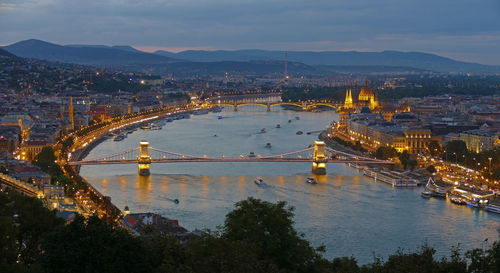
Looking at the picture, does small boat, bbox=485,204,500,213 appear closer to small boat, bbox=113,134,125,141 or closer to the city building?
the city building

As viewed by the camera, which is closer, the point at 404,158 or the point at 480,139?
the point at 404,158

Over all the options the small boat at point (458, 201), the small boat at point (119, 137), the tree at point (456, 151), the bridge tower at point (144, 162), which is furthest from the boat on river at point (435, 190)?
the small boat at point (119, 137)

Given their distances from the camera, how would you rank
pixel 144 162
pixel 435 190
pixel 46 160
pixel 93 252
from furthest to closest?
pixel 144 162 → pixel 46 160 → pixel 435 190 → pixel 93 252

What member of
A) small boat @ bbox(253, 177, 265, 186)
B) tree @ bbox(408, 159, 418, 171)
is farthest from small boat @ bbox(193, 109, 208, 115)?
small boat @ bbox(253, 177, 265, 186)

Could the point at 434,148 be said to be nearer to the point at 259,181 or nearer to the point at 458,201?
the point at 458,201

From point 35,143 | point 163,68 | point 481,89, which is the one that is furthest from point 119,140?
point 163,68

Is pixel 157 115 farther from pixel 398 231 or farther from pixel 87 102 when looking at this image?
pixel 398 231

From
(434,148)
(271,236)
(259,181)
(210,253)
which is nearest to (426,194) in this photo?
(259,181)

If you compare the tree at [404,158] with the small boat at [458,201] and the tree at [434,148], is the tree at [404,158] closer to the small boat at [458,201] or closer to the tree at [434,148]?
the tree at [434,148]

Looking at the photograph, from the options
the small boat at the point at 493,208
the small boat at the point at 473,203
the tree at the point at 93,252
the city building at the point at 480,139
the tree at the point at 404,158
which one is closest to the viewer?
the tree at the point at 93,252
